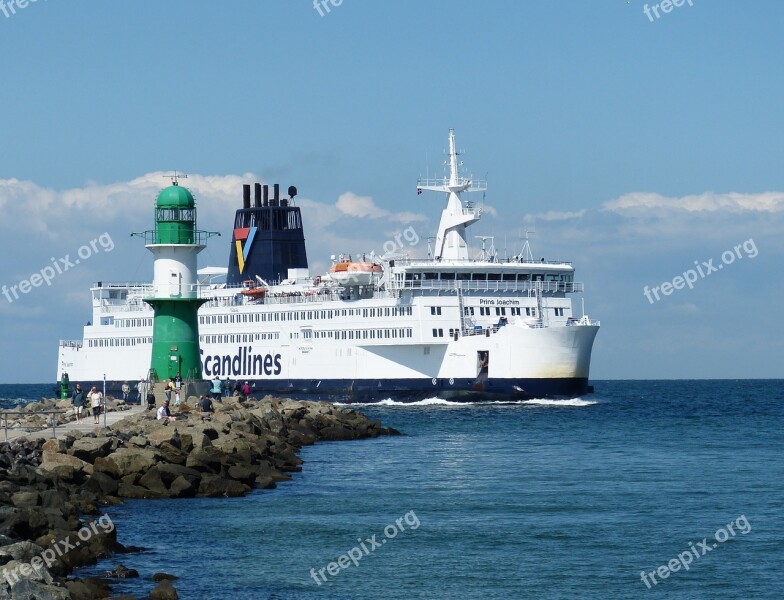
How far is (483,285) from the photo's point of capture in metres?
53.5

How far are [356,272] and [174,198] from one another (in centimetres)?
1823

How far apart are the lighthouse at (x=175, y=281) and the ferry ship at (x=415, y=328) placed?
13.4 meters

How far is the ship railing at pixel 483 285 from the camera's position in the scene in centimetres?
5288

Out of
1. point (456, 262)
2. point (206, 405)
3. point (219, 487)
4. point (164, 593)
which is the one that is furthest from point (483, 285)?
point (164, 593)

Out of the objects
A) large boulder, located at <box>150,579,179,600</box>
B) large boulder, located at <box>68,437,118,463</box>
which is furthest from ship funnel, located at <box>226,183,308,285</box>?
large boulder, located at <box>150,579,179,600</box>

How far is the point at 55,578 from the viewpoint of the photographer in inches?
581

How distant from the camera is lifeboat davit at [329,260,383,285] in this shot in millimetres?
54625

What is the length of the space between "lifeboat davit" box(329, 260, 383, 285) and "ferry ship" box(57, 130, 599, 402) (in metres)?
0.05

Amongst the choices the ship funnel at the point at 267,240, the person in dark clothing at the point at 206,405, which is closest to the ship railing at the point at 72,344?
the ship funnel at the point at 267,240

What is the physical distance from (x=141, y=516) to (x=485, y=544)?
5632 mm

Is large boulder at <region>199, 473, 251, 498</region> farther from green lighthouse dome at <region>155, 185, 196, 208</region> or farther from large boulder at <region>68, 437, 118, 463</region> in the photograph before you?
green lighthouse dome at <region>155, 185, 196, 208</region>

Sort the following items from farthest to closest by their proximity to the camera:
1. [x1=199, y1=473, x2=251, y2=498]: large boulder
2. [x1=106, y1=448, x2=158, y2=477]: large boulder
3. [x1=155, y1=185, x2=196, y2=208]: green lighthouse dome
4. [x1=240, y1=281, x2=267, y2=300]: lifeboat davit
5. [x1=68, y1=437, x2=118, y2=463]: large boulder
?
[x1=240, y1=281, x2=267, y2=300]: lifeboat davit
[x1=155, y1=185, x2=196, y2=208]: green lighthouse dome
[x1=199, y1=473, x2=251, y2=498]: large boulder
[x1=106, y1=448, x2=158, y2=477]: large boulder
[x1=68, y1=437, x2=118, y2=463]: large boulder

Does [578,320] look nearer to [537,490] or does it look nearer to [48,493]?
[537,490]

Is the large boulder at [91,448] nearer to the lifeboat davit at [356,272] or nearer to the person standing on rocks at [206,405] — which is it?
the person standing on rocks at [206,405]
